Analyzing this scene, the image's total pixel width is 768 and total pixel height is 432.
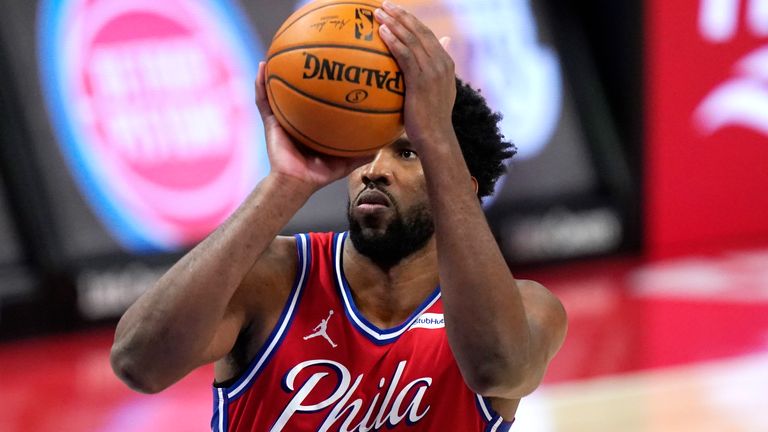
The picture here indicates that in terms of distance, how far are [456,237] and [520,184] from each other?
6032 millimetres

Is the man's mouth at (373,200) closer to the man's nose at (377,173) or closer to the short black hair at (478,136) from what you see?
the man's nose at (377,173)

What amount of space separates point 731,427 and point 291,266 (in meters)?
2.85

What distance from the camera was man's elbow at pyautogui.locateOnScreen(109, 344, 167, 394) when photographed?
2598 mm

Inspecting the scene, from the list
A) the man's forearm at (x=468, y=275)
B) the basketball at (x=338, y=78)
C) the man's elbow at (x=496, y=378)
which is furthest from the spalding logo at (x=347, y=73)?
the man's elbow at (x=496, y=378)

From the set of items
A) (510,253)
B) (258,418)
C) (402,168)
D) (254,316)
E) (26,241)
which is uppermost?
(402,168)

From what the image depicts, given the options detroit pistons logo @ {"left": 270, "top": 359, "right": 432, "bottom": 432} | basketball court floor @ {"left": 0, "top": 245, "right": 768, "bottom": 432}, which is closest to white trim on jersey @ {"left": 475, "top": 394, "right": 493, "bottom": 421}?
detroit pistons logo @ {"left": 270, "top": 359, "right": 432, "bottom": 432}

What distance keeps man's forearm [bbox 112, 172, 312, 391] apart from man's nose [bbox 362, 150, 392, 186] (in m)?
0.39

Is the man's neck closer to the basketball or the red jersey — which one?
the red jersey

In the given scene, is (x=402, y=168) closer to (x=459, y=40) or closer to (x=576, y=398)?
(x=576, y=398)

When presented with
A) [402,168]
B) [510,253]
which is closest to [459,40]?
[510,253]

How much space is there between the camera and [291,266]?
3051mm

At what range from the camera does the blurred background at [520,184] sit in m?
5.96

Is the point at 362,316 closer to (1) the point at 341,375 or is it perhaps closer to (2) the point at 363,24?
(1) the point at 341,375

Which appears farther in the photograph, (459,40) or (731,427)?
(459,40)
